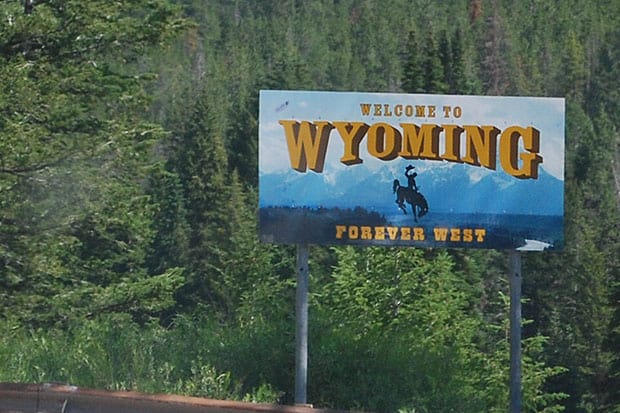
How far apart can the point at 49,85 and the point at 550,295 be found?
33182 millimetres

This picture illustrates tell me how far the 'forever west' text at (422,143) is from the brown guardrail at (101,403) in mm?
3254

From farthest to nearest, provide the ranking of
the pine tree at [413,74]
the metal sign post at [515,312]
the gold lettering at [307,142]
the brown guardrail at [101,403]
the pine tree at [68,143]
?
1. the pine tree at [413,74]
2. the pine tree at [68,143]
3. the metal sign post at [515,312]
4. the gold lettering at [307,142]
5. the brown guardrail at [101,403]

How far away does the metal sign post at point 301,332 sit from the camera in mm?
9609

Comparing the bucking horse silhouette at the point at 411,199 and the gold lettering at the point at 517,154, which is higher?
the gold lettering at the point at 517,154

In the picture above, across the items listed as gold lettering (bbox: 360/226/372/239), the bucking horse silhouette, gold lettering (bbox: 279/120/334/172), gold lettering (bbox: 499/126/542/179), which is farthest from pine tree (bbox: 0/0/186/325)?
gold lettering (bbox: 499/126/542/179)

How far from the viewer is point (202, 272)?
54.0m

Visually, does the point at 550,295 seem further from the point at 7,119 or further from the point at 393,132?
the point at 393,132

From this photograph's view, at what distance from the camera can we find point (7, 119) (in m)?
21.1

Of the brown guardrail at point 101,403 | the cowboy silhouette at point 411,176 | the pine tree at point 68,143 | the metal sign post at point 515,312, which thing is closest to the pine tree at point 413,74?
the pine tree at point 68,143

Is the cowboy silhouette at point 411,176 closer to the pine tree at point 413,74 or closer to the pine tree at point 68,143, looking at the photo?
the pine tree at point 68,143

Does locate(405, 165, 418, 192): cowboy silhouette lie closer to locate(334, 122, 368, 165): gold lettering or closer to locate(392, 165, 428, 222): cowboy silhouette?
locate(392, 165, 428, 222): cowboy silhouette

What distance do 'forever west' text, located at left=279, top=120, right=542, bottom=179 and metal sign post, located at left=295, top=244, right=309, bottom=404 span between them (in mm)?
884

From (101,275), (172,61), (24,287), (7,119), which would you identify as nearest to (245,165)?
(101,275)

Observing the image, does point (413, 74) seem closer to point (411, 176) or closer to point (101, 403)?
point (411, 176)
